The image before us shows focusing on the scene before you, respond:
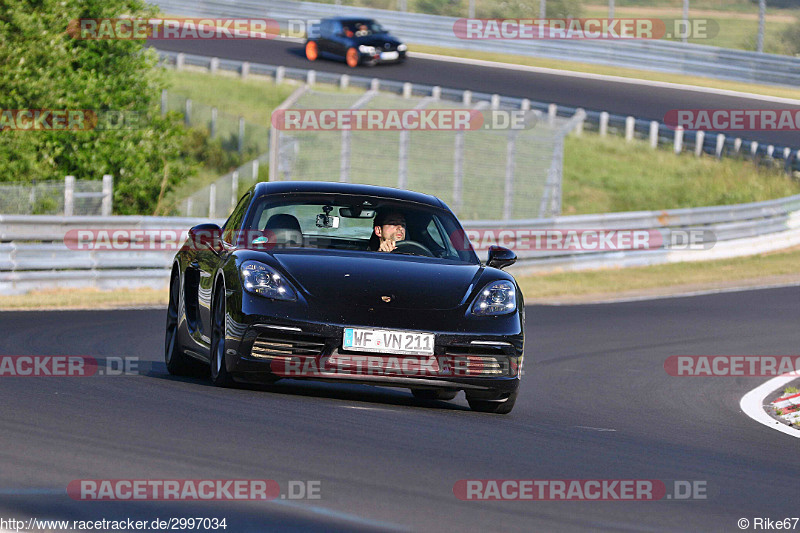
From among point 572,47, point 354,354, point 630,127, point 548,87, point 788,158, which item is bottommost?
point 788,158

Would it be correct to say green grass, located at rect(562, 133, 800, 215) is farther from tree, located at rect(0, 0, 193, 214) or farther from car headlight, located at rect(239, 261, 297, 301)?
car headlight, located at rect(239, 261, 297, 301)

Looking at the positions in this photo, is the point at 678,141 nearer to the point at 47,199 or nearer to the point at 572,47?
the point at 572,47

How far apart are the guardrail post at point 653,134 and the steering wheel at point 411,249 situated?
3040 centimetres

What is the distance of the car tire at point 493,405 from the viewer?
8723 millimetres

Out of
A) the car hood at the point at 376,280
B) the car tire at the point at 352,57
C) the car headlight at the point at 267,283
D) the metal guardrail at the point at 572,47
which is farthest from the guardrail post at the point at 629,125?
the car headlight at the point at 267,283

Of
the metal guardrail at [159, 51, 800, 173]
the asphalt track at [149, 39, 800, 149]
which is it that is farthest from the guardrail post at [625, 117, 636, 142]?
the asphalt track at [149, 39, 800, 149]

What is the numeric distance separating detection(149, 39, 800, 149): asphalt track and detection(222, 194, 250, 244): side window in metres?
31.3

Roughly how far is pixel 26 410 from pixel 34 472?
177cm

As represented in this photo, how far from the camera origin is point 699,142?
39.1 meters

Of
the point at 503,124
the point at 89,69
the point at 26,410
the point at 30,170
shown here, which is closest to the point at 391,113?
the point at 503,124

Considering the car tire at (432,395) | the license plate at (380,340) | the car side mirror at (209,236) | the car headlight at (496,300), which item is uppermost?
the car side mirror at (209,236)

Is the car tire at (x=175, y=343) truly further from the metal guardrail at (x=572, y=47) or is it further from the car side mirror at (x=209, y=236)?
the metal guardrail at (x=572, y=47)

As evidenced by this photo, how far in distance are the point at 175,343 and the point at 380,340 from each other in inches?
92.8

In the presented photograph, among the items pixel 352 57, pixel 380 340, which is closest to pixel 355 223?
pixel 380 340
